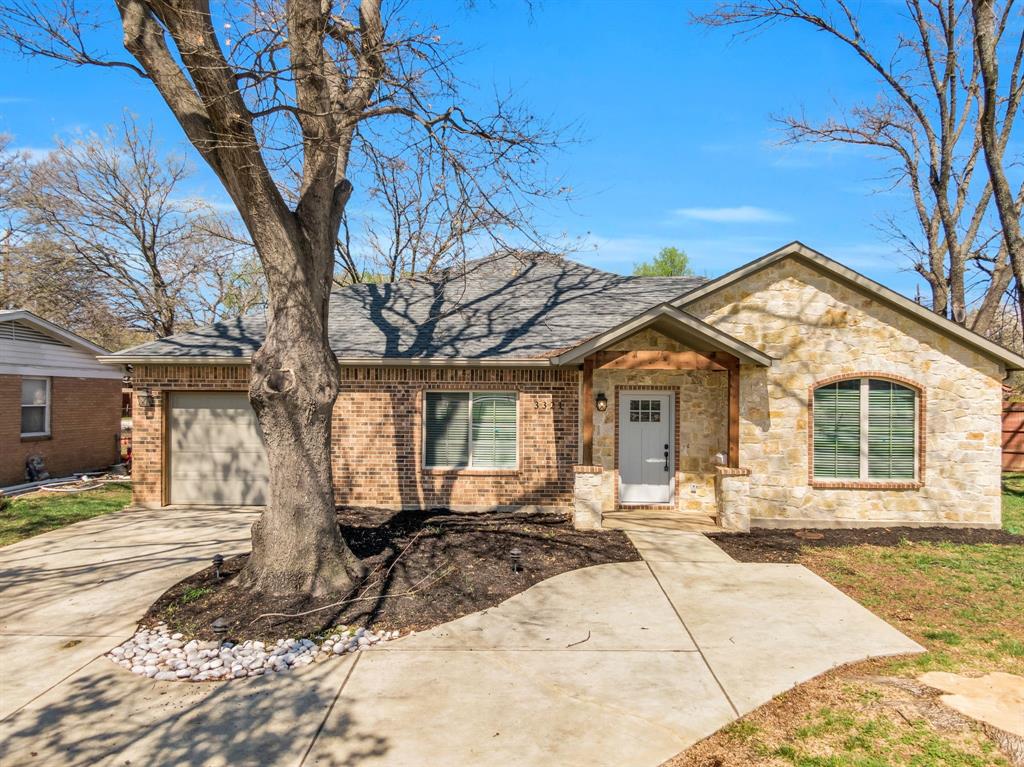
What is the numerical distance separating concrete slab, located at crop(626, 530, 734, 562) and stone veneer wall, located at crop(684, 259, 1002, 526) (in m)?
1.77

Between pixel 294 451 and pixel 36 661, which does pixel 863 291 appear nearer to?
pixel 294 451

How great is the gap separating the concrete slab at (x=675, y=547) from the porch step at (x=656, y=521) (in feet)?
1.03

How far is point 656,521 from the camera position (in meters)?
10.2

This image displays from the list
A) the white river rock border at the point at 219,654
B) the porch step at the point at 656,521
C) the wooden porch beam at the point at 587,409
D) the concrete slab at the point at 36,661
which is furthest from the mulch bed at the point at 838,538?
the concrete slab at the point at 36,661

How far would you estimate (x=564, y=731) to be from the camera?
13.3ft

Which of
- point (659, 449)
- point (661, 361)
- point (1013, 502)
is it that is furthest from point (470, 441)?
point (1013, 502)

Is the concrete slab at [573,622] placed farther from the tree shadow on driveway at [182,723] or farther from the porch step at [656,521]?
the porch step at [656,521]

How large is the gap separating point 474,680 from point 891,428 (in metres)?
8.60

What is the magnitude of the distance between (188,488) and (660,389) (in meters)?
9.18

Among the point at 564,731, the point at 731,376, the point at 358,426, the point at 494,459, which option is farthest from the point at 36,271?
the point at 564,731

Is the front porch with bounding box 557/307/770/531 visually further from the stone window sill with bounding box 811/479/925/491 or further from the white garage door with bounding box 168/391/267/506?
the white garage door with bounding box 168/391/267/506

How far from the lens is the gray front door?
10.9 m

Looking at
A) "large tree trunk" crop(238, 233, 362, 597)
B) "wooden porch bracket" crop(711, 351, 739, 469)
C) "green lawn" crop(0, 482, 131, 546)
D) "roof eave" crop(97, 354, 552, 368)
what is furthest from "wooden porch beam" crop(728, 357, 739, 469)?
"green lawn" crop(0, 482, 131, 546)

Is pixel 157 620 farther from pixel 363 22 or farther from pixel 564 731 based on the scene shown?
pixel 363 22
